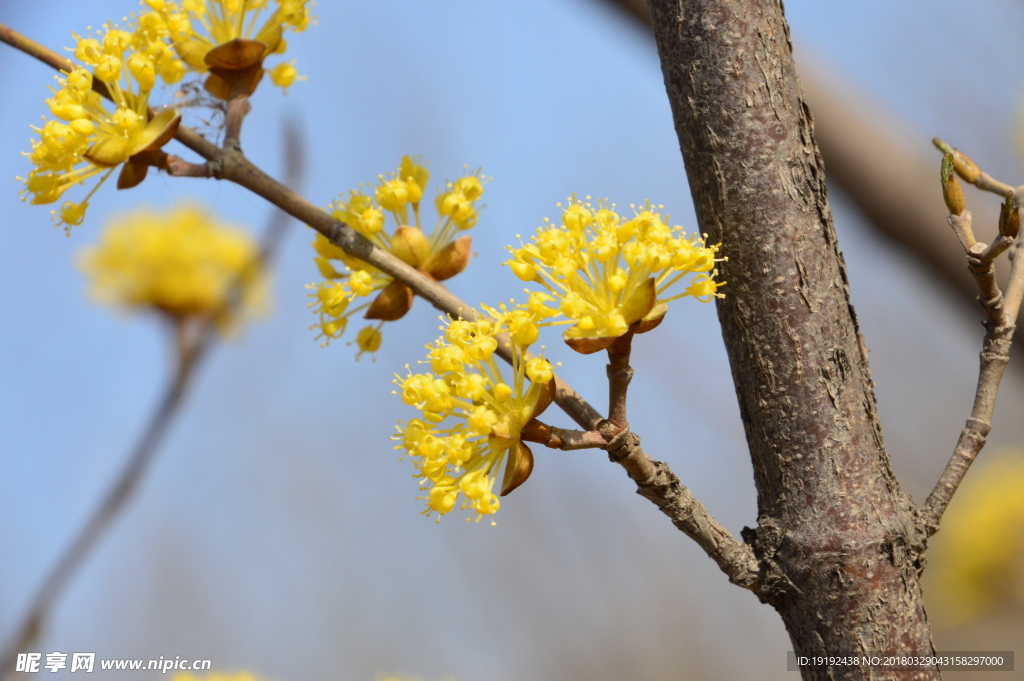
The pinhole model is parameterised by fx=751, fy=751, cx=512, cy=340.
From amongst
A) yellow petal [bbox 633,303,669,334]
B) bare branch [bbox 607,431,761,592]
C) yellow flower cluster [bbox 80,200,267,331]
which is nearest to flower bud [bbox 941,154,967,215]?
yellow petal [bbox 633,303,669,334]

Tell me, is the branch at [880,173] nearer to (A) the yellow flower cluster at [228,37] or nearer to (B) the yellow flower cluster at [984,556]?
(A) the yellow flower cluster at [228,37]

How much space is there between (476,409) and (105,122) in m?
0.72

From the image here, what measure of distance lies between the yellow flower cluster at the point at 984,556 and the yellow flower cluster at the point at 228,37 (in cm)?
328

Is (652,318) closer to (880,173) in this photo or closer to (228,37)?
(228,37)

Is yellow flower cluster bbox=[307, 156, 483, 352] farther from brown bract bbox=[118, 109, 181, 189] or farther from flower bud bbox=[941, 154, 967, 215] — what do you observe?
flower bud bbox=[941, 154, 967, 215]

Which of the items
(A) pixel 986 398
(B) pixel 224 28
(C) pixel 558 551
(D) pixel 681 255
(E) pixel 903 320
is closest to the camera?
(D) pixel 681 255

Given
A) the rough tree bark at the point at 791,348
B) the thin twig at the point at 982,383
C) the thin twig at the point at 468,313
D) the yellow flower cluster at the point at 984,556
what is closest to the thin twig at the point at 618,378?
the thin twig at the point at 468,313

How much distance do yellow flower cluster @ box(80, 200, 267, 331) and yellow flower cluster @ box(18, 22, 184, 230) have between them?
6.26 feet

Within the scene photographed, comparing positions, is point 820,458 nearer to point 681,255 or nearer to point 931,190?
point 681,255

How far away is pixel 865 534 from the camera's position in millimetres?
991

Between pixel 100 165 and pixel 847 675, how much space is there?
4.12ft

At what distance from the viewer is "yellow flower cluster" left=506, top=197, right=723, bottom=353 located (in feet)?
3.07

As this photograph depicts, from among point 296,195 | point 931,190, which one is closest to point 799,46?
point 931,190

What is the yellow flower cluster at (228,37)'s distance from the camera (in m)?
1.18
